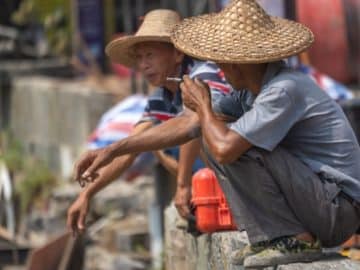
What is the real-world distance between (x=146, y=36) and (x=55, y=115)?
1076cm

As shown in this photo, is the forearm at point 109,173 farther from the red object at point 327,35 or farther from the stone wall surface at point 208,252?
the red object at point 327,35

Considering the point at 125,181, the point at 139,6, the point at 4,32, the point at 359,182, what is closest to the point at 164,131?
the point at 359,182

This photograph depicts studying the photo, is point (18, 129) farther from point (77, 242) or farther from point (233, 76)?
point (233, 76)

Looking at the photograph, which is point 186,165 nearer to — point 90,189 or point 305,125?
point 90,189

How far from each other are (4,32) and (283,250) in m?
21.9

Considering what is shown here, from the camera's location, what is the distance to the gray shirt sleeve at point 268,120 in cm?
525

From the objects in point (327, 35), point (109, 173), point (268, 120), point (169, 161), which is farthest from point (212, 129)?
point (327, 35)

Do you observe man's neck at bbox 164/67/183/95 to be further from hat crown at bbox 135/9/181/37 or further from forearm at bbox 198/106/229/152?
forearm at bbox 198/106/229/152

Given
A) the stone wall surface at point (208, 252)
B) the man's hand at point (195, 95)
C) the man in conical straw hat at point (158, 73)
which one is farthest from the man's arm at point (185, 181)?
the man's hand at point (195, 95)

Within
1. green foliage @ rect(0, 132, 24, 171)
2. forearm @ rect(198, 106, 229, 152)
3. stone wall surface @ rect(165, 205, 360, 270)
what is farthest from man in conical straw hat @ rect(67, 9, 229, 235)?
green foliage @ rect(0, 132, 24, 171)

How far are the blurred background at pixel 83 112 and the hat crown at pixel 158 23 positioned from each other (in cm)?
211

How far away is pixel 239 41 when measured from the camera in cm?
551

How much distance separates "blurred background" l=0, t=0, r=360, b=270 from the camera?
424 inches

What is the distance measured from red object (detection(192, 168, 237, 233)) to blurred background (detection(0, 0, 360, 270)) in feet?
9.04
